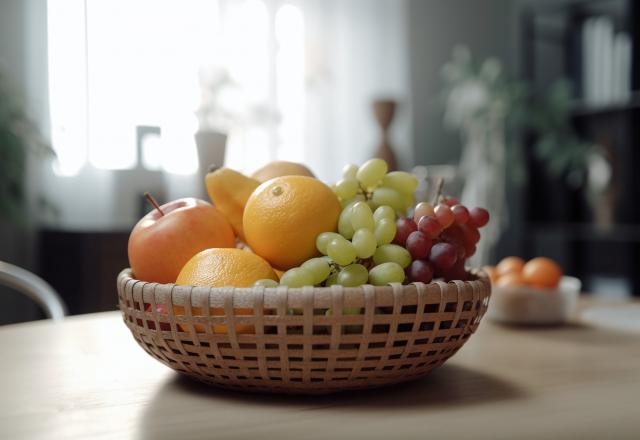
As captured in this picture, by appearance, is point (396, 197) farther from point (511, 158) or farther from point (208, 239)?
point (511, 158)

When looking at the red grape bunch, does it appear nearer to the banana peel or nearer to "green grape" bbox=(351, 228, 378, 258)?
"green grape" bbox=(351, 228, 378, 258)

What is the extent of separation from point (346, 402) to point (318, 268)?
0.12 metres

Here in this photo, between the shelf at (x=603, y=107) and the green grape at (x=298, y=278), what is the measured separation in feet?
9.64

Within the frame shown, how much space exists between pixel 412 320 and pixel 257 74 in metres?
2.98

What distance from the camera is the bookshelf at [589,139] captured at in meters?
3.14

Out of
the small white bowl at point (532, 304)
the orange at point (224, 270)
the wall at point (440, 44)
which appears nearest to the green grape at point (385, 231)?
the orange at point (224, 270)

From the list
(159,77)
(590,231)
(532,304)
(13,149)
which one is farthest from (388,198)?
(590,231)

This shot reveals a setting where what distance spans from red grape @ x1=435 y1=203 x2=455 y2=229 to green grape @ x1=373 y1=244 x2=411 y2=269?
0.05 m

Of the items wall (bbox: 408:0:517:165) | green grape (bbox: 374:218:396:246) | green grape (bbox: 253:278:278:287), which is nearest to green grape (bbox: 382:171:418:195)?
green grape (bbox: 374:218:396:246)

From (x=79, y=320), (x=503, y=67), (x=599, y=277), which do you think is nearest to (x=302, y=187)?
(x=79, y=320)

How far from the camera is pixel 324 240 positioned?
2.01 feet

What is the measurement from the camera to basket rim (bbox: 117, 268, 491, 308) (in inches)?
20.8

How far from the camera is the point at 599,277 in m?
3.40

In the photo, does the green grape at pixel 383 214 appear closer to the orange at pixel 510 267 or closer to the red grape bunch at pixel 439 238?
the red grape bunch at pixel 439 238
